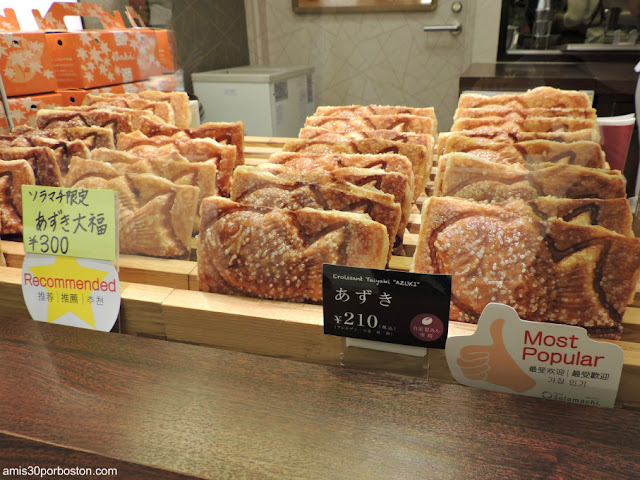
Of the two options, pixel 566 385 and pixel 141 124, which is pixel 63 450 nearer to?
pixel 566 385

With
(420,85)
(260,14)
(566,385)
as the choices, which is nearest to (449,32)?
(420,85)

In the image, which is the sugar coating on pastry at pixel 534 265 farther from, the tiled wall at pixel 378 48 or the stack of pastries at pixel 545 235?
the tiled wall at pixel 378 48

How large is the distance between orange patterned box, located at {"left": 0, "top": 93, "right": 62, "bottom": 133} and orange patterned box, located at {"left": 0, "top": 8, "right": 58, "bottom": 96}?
0.02m

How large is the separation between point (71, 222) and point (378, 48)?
2.12 feet

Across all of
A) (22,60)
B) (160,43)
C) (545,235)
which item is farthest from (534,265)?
(22,60)

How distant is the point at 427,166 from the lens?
4.06ft

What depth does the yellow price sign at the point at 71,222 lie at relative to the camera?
0.88m

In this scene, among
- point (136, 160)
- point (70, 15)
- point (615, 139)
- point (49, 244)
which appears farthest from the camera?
point (70, 15)

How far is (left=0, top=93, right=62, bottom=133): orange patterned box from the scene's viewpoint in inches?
52.2

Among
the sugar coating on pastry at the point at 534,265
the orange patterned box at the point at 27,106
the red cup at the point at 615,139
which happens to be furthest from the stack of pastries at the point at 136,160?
the red cup at the point at 615,139

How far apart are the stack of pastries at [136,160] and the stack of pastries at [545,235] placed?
528mm

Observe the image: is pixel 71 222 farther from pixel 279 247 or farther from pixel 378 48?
pixel 378 48

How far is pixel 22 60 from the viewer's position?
1283mm

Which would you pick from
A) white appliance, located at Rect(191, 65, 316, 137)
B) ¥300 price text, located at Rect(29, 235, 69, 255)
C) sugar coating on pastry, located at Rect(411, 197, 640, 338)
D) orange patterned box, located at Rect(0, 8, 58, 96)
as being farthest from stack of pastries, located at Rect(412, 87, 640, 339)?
orange patterned box, located at Rect(0, 8, 58, 96)
